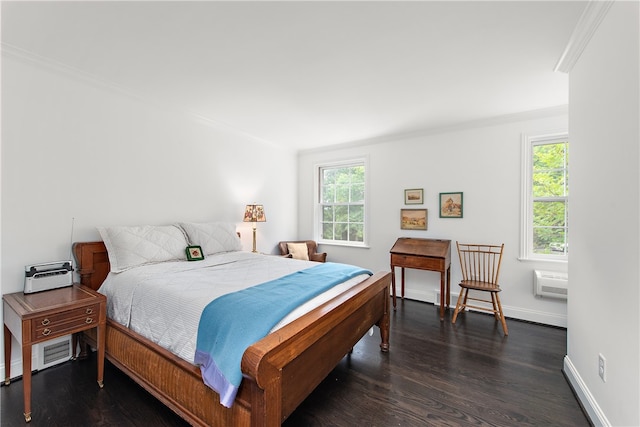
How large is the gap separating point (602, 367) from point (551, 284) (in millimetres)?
1609

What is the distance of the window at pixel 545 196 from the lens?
120 inches

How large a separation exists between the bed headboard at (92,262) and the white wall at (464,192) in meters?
3.12

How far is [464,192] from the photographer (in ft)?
11.5

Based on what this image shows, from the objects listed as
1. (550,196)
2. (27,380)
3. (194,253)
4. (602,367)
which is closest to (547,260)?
(550,196)

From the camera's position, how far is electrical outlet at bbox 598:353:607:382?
1492 millimetres

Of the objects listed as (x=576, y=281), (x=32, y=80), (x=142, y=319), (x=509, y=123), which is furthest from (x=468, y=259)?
(x=32, y=80)

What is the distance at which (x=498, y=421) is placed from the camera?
160 cm

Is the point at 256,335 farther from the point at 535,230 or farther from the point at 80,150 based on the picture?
the point at 535,230

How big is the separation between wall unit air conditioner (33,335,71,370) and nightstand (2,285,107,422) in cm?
17

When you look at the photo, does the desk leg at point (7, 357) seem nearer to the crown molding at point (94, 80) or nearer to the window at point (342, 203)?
the crown molding at point (94, 80)

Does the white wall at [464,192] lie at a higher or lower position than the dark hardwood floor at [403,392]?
higher

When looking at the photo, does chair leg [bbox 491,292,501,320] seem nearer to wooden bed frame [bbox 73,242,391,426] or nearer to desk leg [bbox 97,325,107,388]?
wooden bed frame [bbox 73,242,391,426]

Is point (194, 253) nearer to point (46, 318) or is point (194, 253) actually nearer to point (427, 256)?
point (46, 318)

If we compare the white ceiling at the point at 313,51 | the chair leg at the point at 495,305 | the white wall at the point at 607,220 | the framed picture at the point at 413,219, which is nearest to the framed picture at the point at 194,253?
the white ceiling at the point at 313,51
